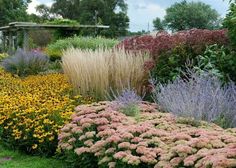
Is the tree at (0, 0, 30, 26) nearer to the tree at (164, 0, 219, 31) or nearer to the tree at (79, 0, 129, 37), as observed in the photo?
the tree at (79, 0, 129, 37)

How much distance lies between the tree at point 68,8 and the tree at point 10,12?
13.2 metres

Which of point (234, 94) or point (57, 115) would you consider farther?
point (57, 115)

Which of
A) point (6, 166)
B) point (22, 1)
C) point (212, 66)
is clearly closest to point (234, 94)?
point (212, 66)

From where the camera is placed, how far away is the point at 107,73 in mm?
8133

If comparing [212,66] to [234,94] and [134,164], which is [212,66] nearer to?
[234,94]

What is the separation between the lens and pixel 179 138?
4.49 m

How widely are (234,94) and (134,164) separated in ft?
7.26

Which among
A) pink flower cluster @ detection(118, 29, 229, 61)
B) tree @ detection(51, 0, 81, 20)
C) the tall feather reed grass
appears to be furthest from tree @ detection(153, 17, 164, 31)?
the tall feather reed grass

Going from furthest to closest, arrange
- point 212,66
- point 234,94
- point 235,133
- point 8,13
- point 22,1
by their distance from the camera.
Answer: point 22,1
point 8,13
point 212,66
point 234,94
point 235,133

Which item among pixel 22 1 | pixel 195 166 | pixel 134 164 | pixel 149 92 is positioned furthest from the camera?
pixel 22 1

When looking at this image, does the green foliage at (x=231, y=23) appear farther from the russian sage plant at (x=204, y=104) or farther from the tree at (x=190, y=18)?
the tree at (x=190, y=18)

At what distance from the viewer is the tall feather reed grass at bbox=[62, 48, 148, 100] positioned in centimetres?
816

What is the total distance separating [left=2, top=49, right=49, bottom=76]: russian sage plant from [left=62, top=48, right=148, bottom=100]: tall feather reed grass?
575cm

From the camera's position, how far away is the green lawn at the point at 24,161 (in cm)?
597
